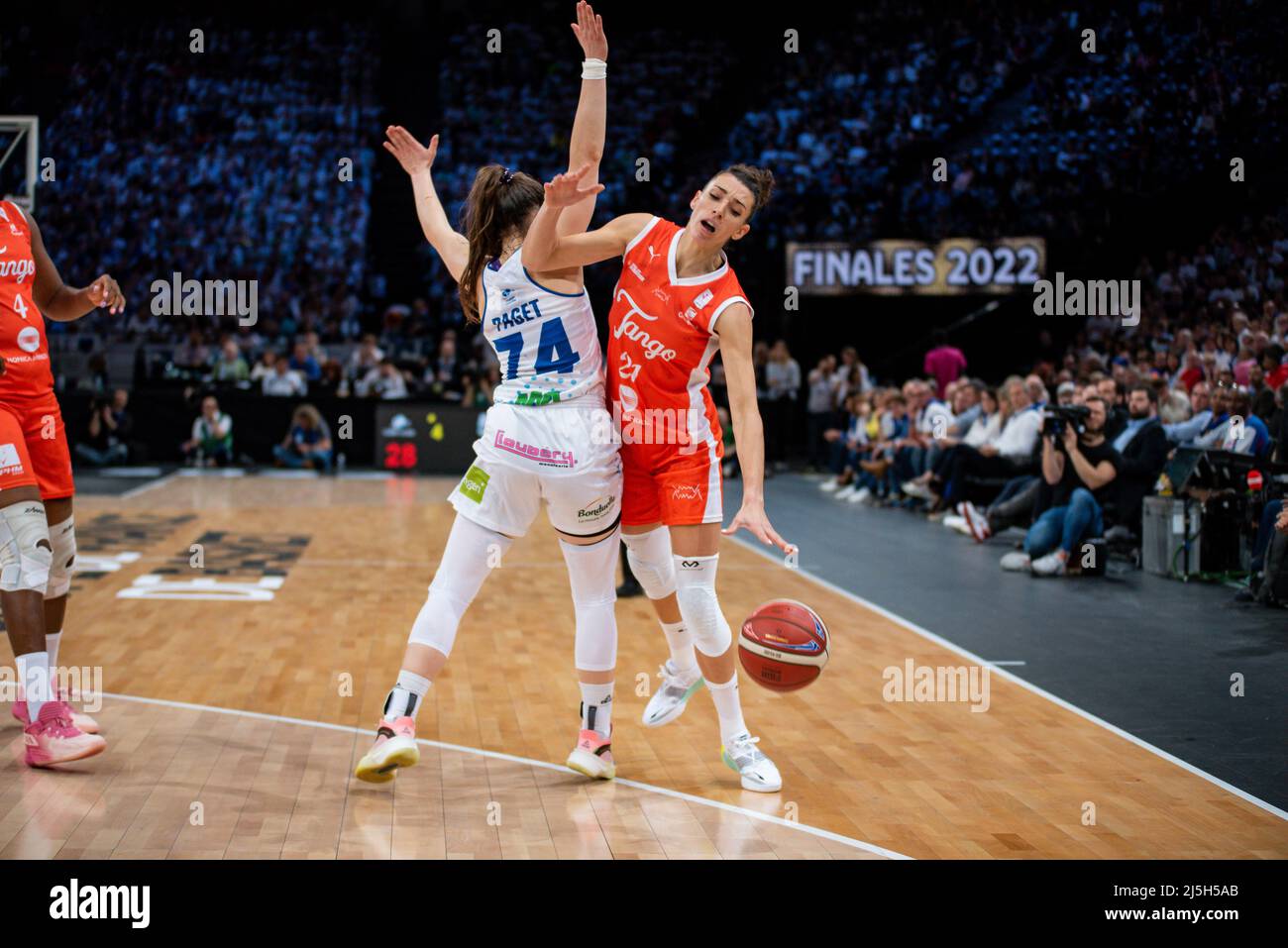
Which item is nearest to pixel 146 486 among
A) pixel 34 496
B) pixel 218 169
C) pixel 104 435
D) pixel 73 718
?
pixel 104 435

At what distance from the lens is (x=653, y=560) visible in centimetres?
459

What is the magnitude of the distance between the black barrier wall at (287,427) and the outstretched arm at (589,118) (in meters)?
13.6

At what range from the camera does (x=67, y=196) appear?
2255 cm

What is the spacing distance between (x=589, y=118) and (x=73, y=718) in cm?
281

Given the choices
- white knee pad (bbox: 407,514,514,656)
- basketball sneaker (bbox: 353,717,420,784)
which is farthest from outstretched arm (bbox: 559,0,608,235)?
basketball sneaker (bbox: 353,717,420,784)

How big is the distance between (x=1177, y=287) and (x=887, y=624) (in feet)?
39.8

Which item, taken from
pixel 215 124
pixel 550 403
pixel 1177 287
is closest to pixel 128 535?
pixel 550 403

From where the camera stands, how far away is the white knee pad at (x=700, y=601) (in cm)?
437

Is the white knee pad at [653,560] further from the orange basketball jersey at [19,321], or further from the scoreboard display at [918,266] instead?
the scoreboard display at [918,266]

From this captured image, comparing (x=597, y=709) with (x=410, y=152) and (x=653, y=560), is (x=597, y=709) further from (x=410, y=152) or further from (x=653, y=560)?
(x=410, y=152)

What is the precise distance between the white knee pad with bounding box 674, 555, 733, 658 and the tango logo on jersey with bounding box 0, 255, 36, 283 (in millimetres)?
2515

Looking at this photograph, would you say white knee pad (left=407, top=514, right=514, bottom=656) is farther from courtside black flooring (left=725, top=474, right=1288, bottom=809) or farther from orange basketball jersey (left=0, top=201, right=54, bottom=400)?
courtside black flooring (left=725, top=474, right=1288, bottom=809)
